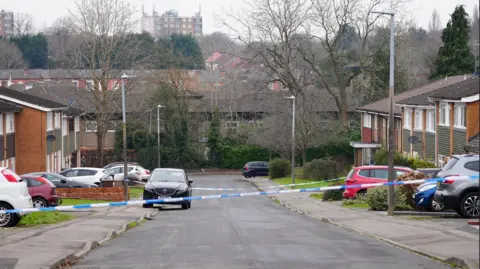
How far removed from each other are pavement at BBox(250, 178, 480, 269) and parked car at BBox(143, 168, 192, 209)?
15.8ft

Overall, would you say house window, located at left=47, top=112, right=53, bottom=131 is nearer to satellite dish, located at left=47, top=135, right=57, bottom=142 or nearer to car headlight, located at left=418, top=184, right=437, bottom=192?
satellite dish, located at left=47, top=135, right=57, bottom=142

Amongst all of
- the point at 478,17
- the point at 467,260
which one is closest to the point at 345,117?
the point at 467,260

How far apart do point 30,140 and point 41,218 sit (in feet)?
83.0

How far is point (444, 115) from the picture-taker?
31.4 m

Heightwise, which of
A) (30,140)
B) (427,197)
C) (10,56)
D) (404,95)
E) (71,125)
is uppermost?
(10,56)

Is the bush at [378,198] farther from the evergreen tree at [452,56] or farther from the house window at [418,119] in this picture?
the evergreen tree at [452,56]

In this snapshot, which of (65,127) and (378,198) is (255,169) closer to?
(65,127)

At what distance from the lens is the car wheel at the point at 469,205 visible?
18.8 m

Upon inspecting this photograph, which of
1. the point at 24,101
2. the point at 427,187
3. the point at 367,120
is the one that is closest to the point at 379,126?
the point at 367,120

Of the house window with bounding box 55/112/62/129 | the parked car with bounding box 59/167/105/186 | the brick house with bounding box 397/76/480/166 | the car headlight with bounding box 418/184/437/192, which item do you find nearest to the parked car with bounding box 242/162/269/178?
the house window with bounding box 55/112/62/129

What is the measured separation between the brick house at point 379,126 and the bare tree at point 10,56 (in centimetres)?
5811

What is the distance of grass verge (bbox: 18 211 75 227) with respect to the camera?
20.6 m

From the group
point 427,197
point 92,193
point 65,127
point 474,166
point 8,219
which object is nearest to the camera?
point 474,166

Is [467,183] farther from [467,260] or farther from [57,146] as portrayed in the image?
[57,146]
